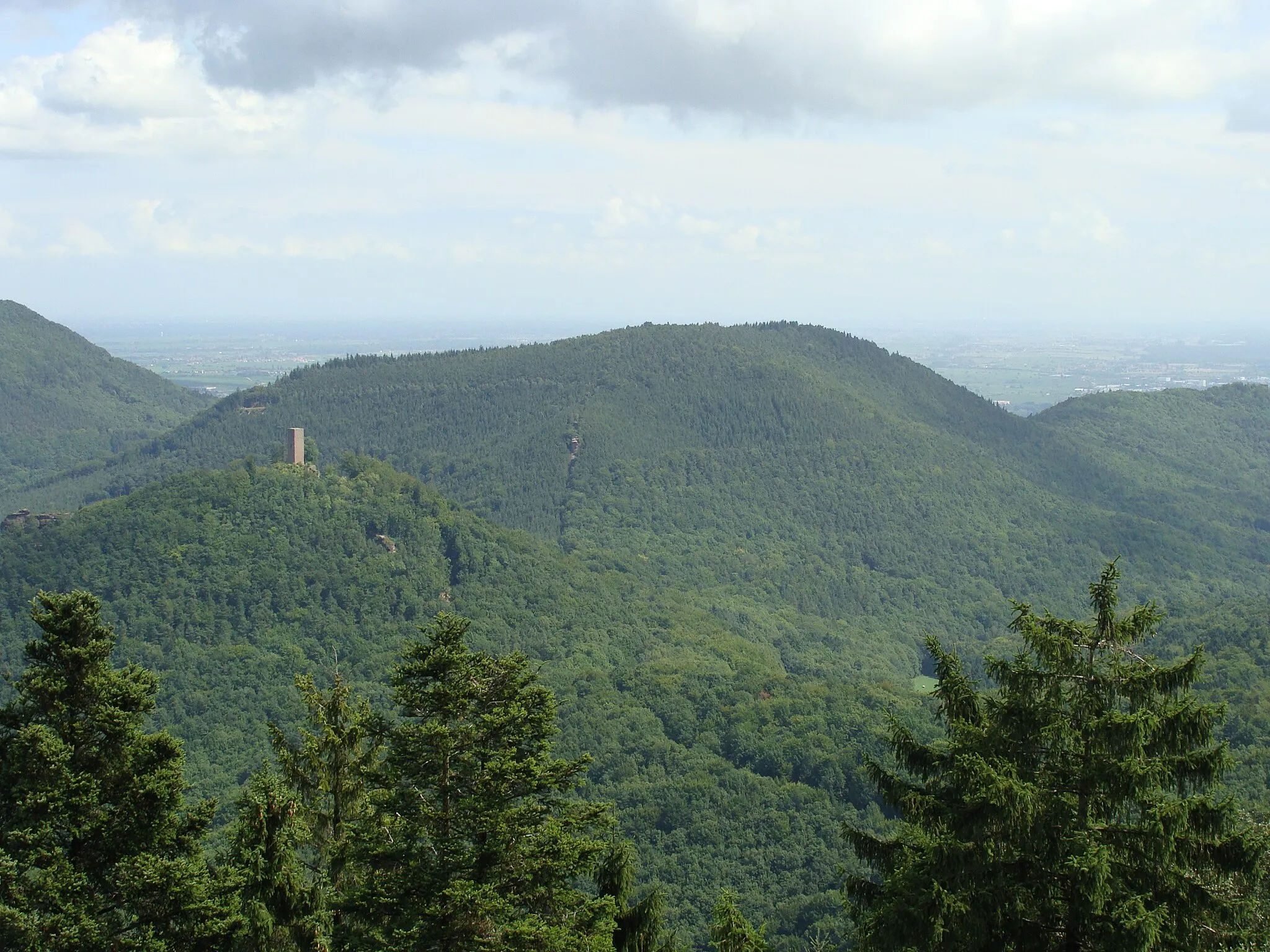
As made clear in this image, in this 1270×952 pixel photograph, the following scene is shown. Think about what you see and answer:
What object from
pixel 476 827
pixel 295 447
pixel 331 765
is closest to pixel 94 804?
pixel 331 765

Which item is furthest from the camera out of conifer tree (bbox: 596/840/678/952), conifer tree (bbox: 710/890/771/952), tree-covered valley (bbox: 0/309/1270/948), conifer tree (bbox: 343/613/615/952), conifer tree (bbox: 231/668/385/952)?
tree-covered valley (bbox: 0/309/1270/948)

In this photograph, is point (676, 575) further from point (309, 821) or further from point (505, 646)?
point (309, 821)

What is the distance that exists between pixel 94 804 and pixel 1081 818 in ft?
49.5

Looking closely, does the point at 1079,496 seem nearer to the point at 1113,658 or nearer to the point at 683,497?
the point at 683,497

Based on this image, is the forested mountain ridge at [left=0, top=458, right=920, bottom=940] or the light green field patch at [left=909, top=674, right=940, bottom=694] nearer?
the forested mountain ridge at [left=0, top=458, right=920, bottom=940]

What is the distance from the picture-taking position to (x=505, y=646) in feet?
336

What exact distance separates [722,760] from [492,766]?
6065 centimetres

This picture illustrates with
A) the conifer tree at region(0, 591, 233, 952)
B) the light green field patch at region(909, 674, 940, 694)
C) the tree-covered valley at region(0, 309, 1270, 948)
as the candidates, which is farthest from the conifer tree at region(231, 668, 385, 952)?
the light green field patch at region(909, 674, 940, 694)

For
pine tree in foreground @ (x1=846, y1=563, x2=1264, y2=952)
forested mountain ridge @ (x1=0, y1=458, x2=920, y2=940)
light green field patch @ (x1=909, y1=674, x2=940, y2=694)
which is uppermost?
pine tree in foreground @ (x1=846, y1=563, x2=1264, y2=952)

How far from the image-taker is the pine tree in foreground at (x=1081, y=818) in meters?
15.4

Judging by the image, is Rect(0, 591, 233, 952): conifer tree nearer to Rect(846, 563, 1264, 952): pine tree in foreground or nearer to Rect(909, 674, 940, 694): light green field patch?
Rect(846, 563, 1264, 952): pine tree in foreground

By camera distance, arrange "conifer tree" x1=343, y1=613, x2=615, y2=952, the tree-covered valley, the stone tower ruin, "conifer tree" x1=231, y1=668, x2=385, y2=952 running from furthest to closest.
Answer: the stone tower ruin, the tree-covered valley, "conifer tree" x1=231, y1=668, x2=385, y2=952, "conifer tree" x1=343, y1=613, x2=615, y2=952

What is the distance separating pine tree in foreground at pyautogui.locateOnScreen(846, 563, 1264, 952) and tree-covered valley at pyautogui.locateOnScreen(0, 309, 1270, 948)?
87.4 inches

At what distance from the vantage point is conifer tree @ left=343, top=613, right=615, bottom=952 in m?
18.5
